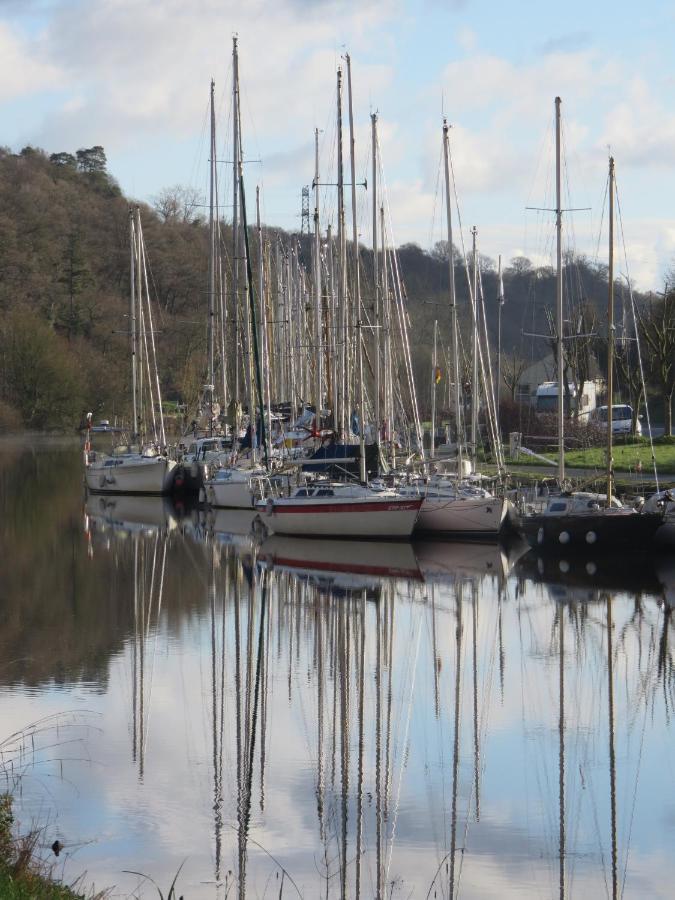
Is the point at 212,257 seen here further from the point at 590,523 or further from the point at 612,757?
the point at 612,757

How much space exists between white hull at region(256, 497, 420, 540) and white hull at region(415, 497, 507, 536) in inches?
31.1

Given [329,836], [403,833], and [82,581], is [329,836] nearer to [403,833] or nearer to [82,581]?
[403,833]

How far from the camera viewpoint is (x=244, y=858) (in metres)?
12.3

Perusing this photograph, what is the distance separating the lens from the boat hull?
31.2 metres

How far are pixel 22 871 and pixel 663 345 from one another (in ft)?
177

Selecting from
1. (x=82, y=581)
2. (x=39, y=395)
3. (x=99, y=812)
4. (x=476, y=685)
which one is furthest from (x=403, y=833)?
(x=39, y=395)

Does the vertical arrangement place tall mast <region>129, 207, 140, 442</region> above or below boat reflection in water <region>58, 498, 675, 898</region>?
above

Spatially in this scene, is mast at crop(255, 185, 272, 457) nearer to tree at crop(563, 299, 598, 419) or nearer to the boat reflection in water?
the boat reflection in water

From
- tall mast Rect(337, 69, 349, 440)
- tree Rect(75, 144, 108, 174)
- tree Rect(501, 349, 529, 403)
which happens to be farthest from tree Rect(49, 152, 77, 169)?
tall mast Rect(337, 69, 349, 440)

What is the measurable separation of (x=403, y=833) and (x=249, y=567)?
1868cm

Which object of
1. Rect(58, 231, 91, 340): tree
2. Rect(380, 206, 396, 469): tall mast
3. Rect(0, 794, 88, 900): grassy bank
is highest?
Rect(58, 231, 91, 340): tree

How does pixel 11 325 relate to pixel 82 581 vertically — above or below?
above

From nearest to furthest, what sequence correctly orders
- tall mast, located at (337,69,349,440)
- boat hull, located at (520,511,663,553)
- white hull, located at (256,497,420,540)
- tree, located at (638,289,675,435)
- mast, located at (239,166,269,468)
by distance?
1. boat hull, located at (520,511,663,553)
2. white hull, located at (256,497,420,540)
3. tall mast, located at (337,69,349,440)
4. mast, located at (239,166,269,468)
5. tree, located at (638,289,675,435)

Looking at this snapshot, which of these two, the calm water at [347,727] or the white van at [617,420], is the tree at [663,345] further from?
the calm water at [347,727]
